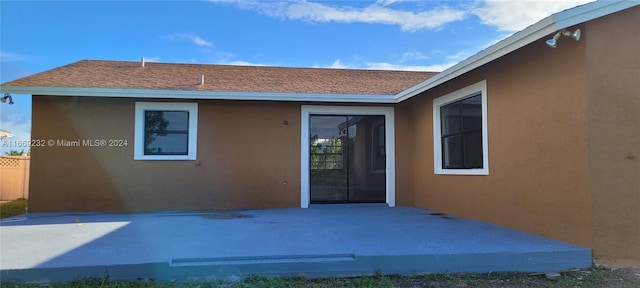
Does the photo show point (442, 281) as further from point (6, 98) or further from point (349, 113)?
point (6, 98)

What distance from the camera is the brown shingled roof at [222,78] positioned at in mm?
8820

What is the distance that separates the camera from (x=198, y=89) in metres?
8.69

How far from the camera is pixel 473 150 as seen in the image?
7.36m

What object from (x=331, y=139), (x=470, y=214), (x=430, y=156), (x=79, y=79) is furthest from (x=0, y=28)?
(x=470, y=214)

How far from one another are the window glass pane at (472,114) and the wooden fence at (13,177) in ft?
43.6

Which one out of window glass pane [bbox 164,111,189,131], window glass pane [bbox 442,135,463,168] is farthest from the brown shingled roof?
window glass pane [bbox 442,135,463,168]

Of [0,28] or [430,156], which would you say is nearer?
[0,28]

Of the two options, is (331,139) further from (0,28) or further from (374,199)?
(0,28)

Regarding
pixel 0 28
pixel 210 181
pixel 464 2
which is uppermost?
pixel 464 2

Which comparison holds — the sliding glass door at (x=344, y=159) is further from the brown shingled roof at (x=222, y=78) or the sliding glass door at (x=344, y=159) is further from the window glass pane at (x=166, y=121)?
the window glass pane at (x=166, y=121)

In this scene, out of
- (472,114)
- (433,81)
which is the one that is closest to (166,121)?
(433,81)

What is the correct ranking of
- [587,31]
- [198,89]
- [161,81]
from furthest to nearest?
[161,81], [198,89], [587,31]

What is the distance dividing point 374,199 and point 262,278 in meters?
6.17

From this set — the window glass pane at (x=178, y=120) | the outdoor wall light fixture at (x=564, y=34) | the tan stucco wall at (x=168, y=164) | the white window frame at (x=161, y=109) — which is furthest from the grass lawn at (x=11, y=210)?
the outdoor wall light fixture at (x=564, y=34)
